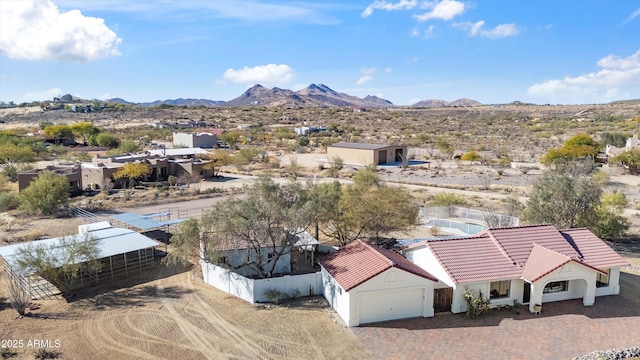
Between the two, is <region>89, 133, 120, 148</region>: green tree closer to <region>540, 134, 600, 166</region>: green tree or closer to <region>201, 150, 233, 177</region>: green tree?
<region>201, 150, 233, 177</region>: green tree

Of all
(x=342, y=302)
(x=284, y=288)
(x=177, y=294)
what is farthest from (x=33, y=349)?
(x=342, y=302)

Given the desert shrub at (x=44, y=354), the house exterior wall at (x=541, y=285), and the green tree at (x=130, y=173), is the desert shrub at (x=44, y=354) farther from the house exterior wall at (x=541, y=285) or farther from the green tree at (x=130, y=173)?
the green tree at (x=130, y=173)

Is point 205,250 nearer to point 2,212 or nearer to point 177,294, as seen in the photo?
point 177,294

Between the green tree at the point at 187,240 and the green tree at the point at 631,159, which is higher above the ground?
the green tree at the point at 631,159

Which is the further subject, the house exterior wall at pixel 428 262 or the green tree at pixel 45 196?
the green tree at pixel 45 196

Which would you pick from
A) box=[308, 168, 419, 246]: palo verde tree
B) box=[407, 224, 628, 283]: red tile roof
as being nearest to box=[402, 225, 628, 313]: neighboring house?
box=[407, 224, 628, 283]: red tile roof

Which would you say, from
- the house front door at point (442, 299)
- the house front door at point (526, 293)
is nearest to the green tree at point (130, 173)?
the house front door at point (442, 299)

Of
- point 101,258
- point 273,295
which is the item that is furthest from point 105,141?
point 273,295
